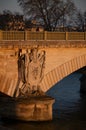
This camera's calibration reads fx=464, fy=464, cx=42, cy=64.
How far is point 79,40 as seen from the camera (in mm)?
25141

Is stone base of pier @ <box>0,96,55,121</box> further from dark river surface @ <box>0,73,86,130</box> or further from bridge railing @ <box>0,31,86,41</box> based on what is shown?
bridge railing @ <box>0,31,86,41</box>

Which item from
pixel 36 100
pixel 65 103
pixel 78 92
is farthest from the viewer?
pixel 78 92

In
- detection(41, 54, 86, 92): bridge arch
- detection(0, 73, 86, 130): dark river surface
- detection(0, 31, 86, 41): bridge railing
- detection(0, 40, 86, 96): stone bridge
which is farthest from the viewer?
detection(41, 54, 86, 92): bridge arch

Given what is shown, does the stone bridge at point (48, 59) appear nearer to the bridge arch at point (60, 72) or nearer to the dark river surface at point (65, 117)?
the bridge arch at point (60, 72)

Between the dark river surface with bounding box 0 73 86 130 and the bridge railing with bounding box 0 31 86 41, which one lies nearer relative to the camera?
the dark river surface with bounding box 0 73 86 130

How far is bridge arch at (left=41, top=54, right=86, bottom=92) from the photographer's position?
2375 cm

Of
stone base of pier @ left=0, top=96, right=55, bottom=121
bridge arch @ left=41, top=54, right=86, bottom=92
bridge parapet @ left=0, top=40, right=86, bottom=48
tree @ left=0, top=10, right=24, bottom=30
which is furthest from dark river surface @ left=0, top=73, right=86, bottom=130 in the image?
tree @ left=0, top=10, right=24, bottom=30

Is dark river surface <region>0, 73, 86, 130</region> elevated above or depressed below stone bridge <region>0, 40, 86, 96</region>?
below

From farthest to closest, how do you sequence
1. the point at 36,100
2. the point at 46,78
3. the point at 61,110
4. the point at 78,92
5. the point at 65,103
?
the point at 78,92, the point at 65,103, the point at 61,110, the point at 46,78, the point at 36,100

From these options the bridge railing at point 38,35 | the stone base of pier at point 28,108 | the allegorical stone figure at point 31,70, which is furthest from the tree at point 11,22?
the stone base of pier at point 28,108

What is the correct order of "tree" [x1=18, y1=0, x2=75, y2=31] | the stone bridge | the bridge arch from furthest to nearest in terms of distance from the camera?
"tree" [x1=18, y1=0, x2=75, y2=31], the bridge arch, the stone bridge

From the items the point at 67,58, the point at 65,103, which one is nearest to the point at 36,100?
the point at 67,58

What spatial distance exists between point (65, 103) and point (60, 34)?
6.74m

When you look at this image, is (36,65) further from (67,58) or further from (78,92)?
(78,92)
